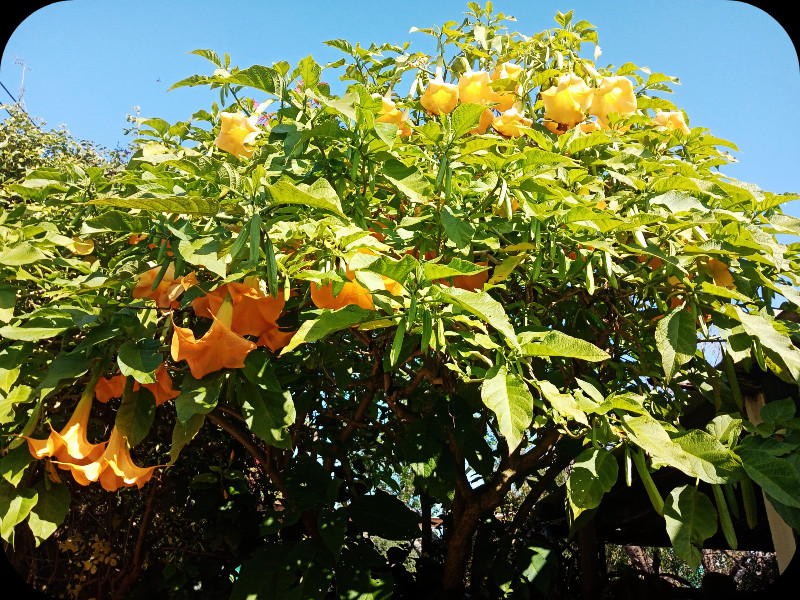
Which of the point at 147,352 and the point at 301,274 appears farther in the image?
the point at 147,352

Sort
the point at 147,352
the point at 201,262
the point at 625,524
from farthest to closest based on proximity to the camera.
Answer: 1. the point at 625,524
2. the point at 147,352
3. the point at 201,262

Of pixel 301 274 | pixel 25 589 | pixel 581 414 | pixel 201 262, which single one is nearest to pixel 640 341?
pixel 581 414

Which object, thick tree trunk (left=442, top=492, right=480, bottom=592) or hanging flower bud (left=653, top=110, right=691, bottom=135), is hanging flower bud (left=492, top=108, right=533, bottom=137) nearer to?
hanging flower bud (left=653, top=110, right=691, bottom=135)

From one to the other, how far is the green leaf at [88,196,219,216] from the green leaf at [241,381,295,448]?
0.47m

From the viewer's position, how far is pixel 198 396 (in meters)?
1.15

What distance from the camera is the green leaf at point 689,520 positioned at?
1068 millimetres

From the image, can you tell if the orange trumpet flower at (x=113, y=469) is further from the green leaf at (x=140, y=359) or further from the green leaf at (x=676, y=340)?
the green leaf at (x=676, y=340)

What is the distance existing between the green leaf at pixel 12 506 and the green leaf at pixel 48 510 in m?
0.05

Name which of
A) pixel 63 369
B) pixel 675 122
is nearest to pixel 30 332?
pixel 63 369

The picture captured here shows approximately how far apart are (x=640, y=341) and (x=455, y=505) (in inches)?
35.9

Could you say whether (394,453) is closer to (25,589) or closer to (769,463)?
(25,589)

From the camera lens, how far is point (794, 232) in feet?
4.42

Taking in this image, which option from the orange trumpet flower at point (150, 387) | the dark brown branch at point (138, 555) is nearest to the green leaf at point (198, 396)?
the orange trumpet flower at point (150, 387)

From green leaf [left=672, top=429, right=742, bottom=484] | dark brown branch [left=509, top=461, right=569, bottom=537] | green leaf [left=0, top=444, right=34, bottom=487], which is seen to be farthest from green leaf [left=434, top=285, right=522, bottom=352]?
dark brown branch [left=509, top=461, right=569, bottom=537]
